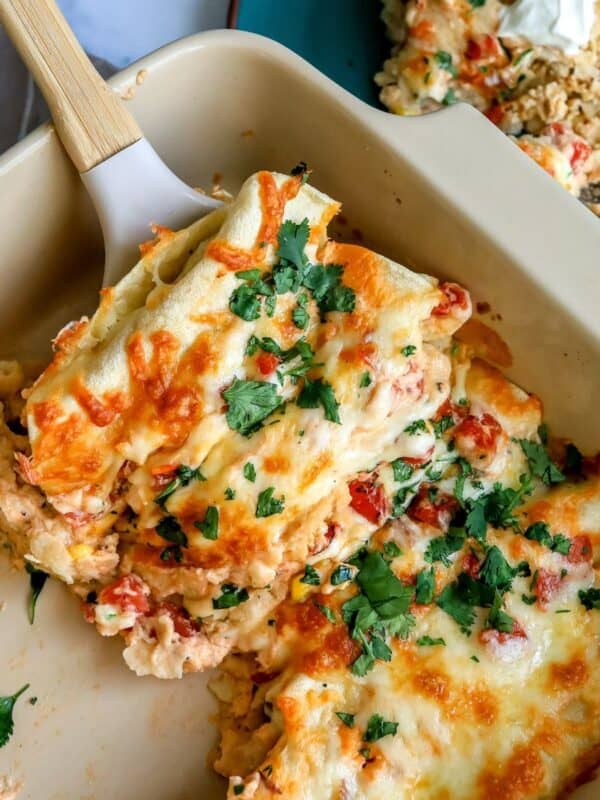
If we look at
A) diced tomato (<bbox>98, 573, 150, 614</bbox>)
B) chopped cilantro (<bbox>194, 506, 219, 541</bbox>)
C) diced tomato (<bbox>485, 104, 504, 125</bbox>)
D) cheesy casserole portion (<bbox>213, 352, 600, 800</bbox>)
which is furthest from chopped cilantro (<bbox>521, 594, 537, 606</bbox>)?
diced tomato (<bbox>485, 104, 504, 125</bbox>)

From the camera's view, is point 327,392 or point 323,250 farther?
point 323,250

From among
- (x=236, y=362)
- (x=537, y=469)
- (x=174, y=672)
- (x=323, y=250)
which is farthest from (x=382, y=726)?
(x=323, y=250)

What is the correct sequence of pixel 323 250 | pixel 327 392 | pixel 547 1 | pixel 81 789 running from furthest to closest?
Result: pixel 547 1 → pixel 81 789 → pixel 323 250 → pixel 327 392

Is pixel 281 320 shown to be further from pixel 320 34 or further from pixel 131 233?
pixel 320 34

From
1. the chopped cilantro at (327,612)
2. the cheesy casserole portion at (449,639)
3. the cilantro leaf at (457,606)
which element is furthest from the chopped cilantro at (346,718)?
the cilantro leaf at (457,606)

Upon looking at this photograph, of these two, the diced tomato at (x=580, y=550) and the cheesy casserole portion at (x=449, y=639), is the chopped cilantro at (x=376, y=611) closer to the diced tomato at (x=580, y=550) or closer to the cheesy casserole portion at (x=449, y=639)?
the cheesy casserole portion at (x=449, y=639)

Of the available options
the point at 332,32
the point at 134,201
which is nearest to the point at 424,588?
the point at 134,201

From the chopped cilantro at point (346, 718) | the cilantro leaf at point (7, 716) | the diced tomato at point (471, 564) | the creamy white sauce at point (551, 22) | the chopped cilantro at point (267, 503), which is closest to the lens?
the chopped cilantro at point (267, 503)
